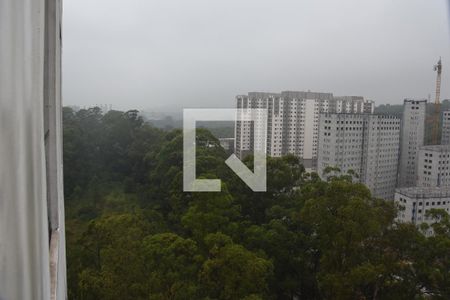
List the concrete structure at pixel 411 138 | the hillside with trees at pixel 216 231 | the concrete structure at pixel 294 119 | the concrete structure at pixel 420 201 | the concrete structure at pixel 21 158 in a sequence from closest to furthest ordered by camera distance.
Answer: the concrete structure at pixel 21 158, the hillside with trees at pixel 216 231, the concrete structure at pixel 420 201, the concrete structure at pixel 411 138, the concrete structure at pixel 294 119

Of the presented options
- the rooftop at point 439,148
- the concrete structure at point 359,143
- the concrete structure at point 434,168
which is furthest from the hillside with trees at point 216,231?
the rooftop at point 439,148

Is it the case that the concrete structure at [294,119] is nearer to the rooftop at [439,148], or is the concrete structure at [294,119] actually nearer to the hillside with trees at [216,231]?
the hillside with trees at [216,231]

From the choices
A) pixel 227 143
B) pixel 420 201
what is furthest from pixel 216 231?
pixel 420 201

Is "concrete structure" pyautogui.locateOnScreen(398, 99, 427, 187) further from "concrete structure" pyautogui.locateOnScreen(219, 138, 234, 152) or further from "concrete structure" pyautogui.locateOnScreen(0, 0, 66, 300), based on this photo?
"concrete structure" pyautogui.locateOnScreen(0, 0, 66, 300)

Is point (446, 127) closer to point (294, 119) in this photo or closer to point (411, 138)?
point (411, 138)

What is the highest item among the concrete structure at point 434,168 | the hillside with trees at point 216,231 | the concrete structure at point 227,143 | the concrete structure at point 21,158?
the concrete structure at point 21,158

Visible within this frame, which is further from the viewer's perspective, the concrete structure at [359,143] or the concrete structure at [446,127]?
the concrete structure at [359,143]

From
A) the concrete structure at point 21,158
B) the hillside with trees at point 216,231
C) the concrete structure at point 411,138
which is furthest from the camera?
the concrete structure at point 411,138
